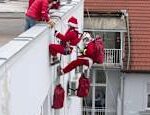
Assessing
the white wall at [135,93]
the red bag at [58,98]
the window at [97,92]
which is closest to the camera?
the red bag at [58,98]

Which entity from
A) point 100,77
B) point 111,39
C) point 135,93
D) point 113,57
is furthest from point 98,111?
point 111,39

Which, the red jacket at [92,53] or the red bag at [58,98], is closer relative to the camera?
the red jacket at [92,53]

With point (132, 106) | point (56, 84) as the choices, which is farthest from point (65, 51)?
point (132, 106)

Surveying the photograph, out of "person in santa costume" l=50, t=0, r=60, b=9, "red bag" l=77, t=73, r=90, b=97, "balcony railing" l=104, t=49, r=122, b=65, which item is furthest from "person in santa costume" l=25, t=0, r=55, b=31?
"balcony railing" l=104, t=49, r=122, b=65

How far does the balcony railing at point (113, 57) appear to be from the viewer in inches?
963

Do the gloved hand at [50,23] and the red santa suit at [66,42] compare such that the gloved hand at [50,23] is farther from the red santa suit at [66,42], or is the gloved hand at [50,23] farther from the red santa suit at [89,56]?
the red santa suit at [89,56]

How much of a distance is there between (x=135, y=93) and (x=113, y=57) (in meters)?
2.06

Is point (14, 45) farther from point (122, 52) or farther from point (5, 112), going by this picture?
point (122, 52)

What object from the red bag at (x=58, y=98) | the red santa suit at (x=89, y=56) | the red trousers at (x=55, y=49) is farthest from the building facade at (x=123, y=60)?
the red trousers at (x=55, y=49)

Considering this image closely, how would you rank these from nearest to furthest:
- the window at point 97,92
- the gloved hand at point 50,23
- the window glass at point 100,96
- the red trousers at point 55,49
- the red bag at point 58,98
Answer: the gloved hand at point 50,23 → the red trousers at point 55,49 → the red bag at point 58,98 → the window at point 97,92 → the window glass at point 100,96

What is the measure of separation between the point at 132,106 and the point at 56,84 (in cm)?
1410

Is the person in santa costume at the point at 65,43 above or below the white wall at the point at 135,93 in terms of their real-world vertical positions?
above

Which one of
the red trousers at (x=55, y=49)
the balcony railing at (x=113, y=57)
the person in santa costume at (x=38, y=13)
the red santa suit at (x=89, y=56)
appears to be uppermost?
the person in santa costume at (x=38, y=13)

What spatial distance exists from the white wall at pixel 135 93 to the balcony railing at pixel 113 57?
1.05 m
